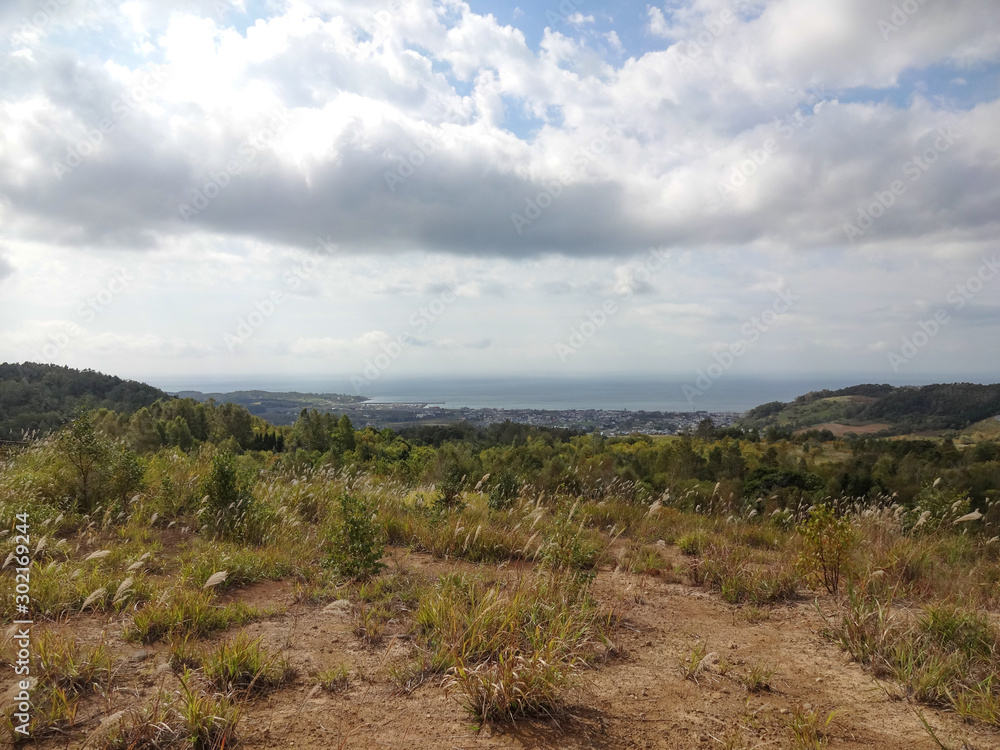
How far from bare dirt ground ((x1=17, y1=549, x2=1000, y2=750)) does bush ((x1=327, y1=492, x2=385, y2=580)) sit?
76 centimetres

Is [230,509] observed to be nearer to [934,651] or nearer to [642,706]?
[642,706]

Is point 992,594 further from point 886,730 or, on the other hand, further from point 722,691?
point 722,691

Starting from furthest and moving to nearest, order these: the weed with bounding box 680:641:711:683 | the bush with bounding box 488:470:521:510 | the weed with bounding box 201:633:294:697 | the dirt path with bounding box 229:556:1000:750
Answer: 1. the bush with bounding box 488:470:521:510
2. the weed with bounding box 680:641:711:683
3. the weed with bounding box 201:633:294:697
4. the dirt path with bounding box 229:556:1000:750

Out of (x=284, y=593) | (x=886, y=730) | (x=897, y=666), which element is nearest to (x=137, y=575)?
(x=284, y=593)

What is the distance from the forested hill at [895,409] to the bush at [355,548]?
59.7 meters

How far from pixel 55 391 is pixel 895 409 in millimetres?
92169

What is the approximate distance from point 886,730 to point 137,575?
5740 mm

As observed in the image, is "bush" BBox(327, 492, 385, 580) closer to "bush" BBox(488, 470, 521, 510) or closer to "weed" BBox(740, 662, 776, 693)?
"weed" BBox(740, 662, 776, 693)

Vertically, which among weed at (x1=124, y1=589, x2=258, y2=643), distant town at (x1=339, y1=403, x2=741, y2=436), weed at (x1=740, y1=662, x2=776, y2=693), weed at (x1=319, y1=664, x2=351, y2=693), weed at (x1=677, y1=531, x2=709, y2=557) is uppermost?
weed at (x1=124, y1=589, x2=258, y2=643)

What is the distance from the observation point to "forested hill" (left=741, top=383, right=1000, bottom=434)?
58.2 metres

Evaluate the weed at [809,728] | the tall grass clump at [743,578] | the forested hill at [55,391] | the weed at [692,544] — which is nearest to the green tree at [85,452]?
the tall grass clump at [743,578]

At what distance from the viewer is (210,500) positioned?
653cm

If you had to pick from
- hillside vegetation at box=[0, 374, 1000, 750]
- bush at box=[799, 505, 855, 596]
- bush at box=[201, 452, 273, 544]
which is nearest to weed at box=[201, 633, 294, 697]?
hillside vegetation at box=[0, 374, 1000, 750]

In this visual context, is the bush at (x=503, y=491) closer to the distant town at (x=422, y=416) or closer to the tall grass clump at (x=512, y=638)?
the tall grass clump at (x=512, y=638)
